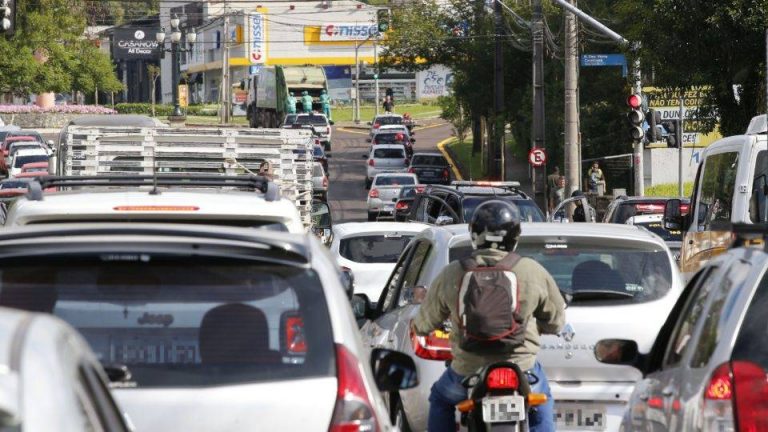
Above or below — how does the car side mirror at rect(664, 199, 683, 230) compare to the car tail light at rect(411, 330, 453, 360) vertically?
above

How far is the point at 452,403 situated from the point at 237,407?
9.20 ft

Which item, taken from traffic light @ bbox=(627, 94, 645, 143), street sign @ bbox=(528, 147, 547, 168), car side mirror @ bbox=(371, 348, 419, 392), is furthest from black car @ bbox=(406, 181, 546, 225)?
car side mirror @ bbox=(371, 348, 419, 392)

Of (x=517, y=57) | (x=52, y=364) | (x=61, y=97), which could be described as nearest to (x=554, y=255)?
(x=52, y=364)

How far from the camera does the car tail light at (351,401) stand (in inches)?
197

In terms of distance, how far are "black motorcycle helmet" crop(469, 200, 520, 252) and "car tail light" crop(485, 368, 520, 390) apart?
0.71 meters

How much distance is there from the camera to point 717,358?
552 centimetres

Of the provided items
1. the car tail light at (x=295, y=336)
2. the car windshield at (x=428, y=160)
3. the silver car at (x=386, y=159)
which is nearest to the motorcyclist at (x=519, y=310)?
the car tail light at (x=295, y=336)

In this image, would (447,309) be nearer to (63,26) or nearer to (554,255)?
(554,255)

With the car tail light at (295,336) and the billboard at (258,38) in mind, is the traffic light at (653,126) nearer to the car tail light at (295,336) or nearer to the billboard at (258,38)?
the car tail light at (295,336)

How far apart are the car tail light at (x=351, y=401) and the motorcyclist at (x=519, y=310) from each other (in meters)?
2.47

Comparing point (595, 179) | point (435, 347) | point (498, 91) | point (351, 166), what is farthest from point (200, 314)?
point (351, 166)

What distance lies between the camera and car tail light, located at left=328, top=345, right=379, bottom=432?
5004mm

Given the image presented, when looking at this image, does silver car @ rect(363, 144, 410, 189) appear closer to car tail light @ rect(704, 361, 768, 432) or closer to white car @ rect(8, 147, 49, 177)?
white car @ rect(8, 147, 49, 177)

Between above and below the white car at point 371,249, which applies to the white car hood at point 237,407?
above
